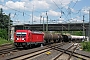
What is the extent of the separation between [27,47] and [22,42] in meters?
2.05

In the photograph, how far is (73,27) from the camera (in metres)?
95.6

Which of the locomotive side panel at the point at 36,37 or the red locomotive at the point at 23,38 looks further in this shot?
the locomotive side panel at the point at 36,37

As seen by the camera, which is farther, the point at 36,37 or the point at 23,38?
the point at 36,37

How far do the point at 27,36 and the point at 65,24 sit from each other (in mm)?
60250

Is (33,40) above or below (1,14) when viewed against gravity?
below

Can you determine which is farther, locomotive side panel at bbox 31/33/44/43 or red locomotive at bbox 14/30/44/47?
locomotive side panel at bbox 31/33/44/43

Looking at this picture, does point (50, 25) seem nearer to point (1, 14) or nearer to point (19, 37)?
point (1, 14)

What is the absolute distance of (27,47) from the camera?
3844 cm

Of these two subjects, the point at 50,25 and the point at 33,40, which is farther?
the point at 50,25

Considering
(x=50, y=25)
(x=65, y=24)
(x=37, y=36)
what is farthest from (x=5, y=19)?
(x=37, y=36)

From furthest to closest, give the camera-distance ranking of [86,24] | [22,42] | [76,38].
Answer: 1. [76,38]
2. [86,24]
3. [22,42]

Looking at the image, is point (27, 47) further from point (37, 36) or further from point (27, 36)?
point (37, 36)

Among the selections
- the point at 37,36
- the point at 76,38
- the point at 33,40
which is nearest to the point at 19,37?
the point at 33,40

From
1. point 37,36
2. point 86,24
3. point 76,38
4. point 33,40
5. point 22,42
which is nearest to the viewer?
point 22,42
